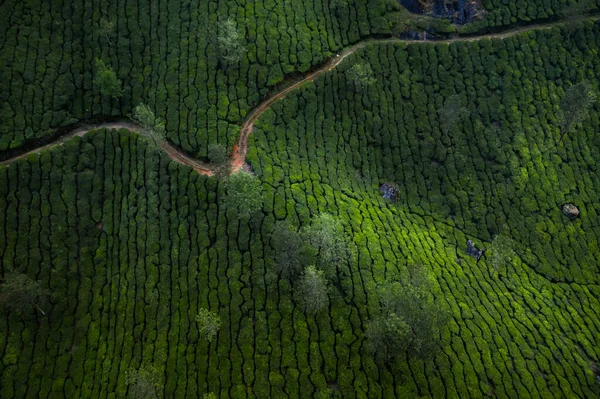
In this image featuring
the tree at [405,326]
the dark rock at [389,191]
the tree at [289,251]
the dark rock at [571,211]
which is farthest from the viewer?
the dark rock at [571,211]

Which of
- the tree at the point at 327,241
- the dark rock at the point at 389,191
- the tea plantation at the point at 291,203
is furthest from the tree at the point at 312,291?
the dark rock at the point at 389,191

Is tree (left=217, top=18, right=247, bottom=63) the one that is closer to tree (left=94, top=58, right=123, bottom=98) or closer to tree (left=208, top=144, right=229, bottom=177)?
tree (left=208, top=144, right=229, bottom=177)

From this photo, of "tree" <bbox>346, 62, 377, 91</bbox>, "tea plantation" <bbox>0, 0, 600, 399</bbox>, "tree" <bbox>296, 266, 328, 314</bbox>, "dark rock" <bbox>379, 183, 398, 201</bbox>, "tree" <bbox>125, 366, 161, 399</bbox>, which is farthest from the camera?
"tree" <bbox>346, 62, 377, 91</bbox>

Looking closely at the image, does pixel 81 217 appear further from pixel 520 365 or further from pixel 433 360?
pixel 520 365

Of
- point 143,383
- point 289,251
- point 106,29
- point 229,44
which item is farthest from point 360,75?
point 143,383

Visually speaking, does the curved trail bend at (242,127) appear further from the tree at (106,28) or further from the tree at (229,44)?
the tree at (106,28)

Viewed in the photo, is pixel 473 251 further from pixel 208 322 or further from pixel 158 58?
pixel 158 58

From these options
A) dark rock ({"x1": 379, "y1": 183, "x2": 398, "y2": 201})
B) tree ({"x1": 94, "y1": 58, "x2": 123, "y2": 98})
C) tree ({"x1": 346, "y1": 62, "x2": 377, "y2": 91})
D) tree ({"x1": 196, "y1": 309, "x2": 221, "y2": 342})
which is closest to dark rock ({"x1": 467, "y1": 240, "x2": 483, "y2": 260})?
dark rock ({"x1": 379, "y1": 183, "x2": 398, "y2": 201})
